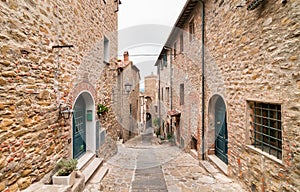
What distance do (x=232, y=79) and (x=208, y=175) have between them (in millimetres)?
2874

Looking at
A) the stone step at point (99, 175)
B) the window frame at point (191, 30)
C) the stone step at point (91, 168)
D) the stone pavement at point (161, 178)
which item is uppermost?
the window frame at point (191, 30)

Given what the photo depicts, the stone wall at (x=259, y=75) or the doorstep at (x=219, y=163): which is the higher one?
the stone wall at (x=259, y=75)

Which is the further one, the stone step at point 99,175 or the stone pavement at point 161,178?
the stone step at point 99,175

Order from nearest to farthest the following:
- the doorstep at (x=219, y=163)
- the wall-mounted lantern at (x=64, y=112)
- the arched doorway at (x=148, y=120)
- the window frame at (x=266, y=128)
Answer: the window frame at (x=266, y=128), the wall-mounted lantern at (x=64, y=112), the doorstep at (x=219, y=163), the arched doorway at (x=148, y=120)

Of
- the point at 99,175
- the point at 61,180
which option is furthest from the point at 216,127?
the point at 61,180

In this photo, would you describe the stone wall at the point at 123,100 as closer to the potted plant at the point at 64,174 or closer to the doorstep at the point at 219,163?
the doorstep at the point at 219,163

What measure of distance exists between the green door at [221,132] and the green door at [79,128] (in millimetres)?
4495

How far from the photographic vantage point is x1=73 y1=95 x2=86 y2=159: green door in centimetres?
531

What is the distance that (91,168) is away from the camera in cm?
520

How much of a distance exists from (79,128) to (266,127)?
497cm

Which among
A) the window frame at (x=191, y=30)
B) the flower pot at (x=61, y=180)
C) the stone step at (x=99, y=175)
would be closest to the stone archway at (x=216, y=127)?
the window frame at (x=191, y=30)

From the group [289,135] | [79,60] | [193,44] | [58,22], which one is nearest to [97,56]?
[79,60]

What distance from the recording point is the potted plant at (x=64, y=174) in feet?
11.2

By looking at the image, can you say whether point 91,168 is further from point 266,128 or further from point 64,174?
point 266,128
